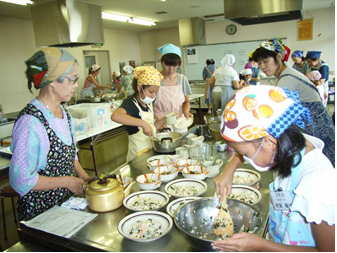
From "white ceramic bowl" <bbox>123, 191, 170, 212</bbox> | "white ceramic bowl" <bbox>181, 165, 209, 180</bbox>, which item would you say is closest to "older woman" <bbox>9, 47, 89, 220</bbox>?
"white ceramic bowl" <bbox>123, 191, 170, 212</bbox>

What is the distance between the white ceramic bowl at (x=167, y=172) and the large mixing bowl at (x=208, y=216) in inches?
16.0

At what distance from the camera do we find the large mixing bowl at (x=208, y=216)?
4.11 feet

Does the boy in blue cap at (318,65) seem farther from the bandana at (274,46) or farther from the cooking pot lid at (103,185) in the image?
the cooking pot lid at (103,185)

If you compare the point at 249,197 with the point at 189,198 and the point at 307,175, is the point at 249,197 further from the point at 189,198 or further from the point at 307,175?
the point at 307,175

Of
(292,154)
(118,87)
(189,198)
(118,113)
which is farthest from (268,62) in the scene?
(118,87)

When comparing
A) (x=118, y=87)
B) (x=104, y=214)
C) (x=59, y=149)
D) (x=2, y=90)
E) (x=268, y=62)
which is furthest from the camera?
(x=118, y=87)

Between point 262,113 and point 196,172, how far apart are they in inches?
38.9

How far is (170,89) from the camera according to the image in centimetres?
329

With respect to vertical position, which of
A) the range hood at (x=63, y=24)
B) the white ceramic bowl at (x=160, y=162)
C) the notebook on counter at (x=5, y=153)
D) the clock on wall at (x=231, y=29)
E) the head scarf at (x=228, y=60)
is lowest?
the notebook on counter at (x=5, y=153)

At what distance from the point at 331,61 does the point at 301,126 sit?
9223mm

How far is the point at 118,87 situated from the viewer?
8141 mm

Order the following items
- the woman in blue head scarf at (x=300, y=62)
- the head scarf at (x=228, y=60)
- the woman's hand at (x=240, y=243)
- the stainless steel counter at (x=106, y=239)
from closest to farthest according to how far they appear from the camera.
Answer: the woman's hand at (x=240, y=243) → the stainless steel counter at (x=106, y=239) → the woman in blue head scarf at (x=300, y=62) → the head scarf at (x=228, y=60)

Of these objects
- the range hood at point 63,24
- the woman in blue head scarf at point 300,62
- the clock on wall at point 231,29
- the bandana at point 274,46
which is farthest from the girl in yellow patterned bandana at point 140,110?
the clock on wall at point 231,29

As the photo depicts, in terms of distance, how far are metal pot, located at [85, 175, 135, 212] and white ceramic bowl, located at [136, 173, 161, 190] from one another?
0.18m
